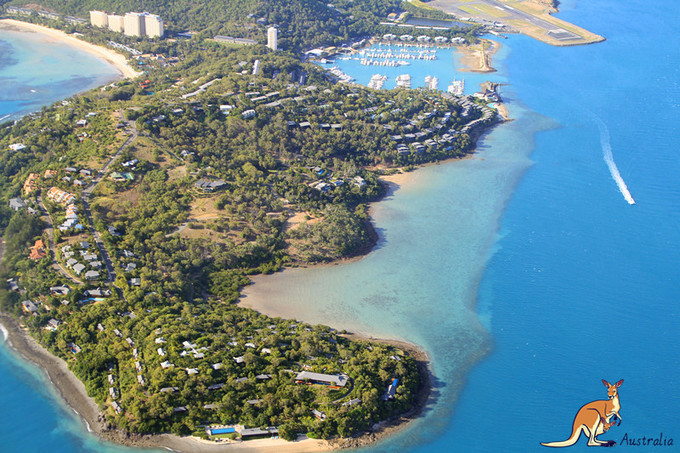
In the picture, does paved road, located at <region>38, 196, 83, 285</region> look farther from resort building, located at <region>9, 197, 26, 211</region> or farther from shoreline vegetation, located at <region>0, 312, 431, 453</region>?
shoreline vegetation, located at <region>0, 312, 431, 453</region>

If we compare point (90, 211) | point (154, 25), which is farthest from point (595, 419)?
point (154, 25)

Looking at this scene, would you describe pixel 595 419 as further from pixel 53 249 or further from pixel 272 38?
pixel 272 38

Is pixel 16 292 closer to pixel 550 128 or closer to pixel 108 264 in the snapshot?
pixel 108 264

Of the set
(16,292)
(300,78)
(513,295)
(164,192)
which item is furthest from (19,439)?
(300,78)

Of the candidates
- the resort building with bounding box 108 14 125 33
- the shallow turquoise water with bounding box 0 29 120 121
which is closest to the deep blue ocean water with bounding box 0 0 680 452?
the shallow turquoise water with bounding box 0 29 120 121

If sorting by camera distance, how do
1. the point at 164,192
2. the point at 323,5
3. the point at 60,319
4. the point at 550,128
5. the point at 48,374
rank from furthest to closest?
the point at 323,5 < the point at 550,128 < the point at 164,192 < the point at 60,319 < the point at 48,374

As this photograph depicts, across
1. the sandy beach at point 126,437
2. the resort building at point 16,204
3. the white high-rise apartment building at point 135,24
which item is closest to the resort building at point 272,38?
the white high-rise apartment building at point 135,24

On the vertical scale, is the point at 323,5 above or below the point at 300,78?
above
